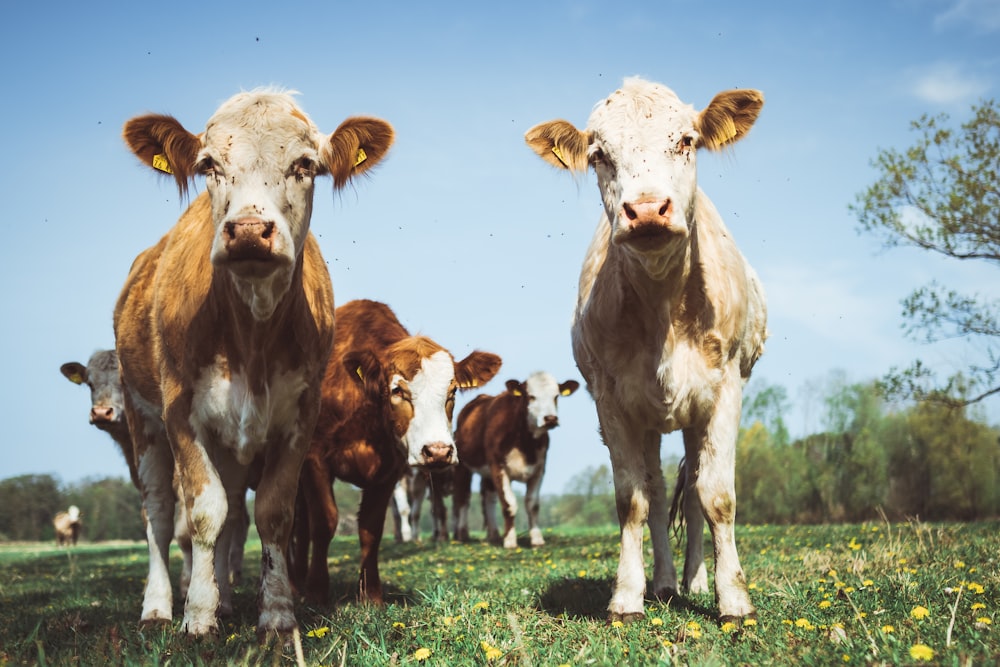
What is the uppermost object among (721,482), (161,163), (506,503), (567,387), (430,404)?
(161,163)

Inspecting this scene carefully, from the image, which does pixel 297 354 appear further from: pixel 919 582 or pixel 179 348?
pixel 919 582

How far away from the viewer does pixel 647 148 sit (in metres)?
4.43

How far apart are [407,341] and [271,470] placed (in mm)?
1820

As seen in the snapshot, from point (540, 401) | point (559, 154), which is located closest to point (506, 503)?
point (540, 401)

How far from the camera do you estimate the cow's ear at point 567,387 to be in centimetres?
1511

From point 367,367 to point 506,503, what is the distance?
8341 millimetres

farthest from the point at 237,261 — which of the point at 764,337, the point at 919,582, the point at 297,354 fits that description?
the point at 764,337

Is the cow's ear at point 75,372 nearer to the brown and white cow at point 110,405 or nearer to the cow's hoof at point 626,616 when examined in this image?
the brown and white cow at point 110,405

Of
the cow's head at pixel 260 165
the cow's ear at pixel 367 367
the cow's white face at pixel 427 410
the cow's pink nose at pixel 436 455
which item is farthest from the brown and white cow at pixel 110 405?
the cow's head at pixel 260 165

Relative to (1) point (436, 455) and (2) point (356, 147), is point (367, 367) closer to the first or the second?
(1) point (436, 455)

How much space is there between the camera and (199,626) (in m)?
4.35

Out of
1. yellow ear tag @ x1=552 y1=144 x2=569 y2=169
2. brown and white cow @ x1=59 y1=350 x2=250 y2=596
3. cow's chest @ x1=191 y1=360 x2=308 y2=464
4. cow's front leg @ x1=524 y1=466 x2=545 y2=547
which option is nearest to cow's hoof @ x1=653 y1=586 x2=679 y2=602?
cow's chest @ x1=191 y1=360 x2=308 y2=464

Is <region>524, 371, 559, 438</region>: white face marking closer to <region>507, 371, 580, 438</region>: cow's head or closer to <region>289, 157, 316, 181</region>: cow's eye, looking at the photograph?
<region>507, 371, 580, 438</region>: cow's head

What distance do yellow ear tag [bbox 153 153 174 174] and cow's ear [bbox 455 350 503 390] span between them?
2.67 metres
